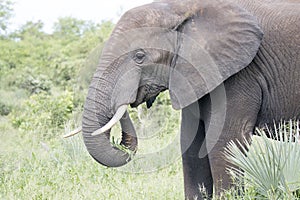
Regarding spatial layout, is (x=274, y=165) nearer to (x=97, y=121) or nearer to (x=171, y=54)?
(x=171, y=54)

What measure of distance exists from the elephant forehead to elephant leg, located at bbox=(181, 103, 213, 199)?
607mm

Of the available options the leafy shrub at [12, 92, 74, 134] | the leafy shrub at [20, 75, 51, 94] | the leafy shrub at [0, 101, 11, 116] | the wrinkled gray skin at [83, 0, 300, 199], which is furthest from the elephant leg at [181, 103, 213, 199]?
the leafy shrub at [20, 75, 51, 94]

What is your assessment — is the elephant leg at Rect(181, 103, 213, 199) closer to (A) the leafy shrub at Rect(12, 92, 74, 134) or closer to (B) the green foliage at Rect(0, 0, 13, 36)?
(A) the leafy shrub at Rect(12, 92, 74, 134)

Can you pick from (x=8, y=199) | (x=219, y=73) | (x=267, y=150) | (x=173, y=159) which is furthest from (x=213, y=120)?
(x=173, y=159)

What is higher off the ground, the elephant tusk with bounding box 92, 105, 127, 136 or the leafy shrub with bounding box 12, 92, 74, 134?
the leafy shrub with bounding box 12, 92, 74, 134

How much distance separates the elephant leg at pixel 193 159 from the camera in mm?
4379

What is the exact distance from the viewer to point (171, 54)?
156 inches

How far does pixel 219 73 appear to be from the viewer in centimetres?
398

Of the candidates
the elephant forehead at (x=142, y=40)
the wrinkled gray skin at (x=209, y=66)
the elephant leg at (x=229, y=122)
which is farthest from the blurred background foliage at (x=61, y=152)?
the elephant forehead at (x=142, y=40)

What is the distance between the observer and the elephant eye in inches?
153

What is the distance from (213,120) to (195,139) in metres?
0.44

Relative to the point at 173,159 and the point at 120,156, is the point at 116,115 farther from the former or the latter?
the point at 173,159

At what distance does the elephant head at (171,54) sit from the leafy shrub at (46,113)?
4.65m

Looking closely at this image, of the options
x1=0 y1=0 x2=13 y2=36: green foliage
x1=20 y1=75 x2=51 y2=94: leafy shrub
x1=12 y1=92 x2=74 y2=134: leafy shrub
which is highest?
x1=0 y1=0 x2=13 y2=36: green foliage
